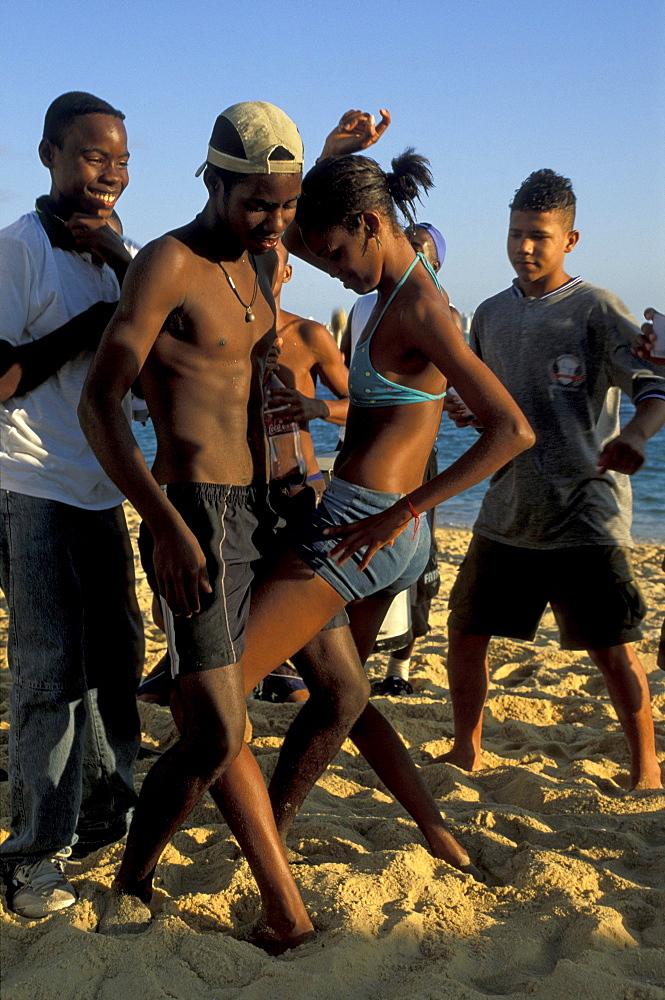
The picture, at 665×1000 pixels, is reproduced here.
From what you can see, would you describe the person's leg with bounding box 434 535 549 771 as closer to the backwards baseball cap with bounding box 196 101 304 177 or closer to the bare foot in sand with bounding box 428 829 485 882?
the bare foot in sand with bounding box 428 829 485 882

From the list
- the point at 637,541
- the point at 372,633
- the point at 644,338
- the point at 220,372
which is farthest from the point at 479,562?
the point at 637,541

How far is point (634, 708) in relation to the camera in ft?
12.3

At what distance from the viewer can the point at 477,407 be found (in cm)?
260

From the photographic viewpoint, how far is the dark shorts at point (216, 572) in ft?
7.97

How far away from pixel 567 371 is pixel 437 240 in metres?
1.47

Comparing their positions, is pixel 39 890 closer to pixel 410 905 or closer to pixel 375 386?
pixel 410 905

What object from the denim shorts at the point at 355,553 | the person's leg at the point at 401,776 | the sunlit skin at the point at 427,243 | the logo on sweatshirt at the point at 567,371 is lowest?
the person's leg at the point at 401,776

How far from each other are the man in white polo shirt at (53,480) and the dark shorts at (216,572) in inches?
13.6

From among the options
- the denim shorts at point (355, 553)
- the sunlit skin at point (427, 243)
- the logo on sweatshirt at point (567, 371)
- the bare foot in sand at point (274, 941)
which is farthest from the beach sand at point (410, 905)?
the sunlit skin at point (427, 243)

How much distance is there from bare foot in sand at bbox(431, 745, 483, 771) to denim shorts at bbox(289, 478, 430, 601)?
1545 mm

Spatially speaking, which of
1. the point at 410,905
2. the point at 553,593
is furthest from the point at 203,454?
the point at 553,593

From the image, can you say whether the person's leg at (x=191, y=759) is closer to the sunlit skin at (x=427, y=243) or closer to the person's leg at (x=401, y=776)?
the person's leg at (x=401, y=776)

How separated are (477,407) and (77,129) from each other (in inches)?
57.8

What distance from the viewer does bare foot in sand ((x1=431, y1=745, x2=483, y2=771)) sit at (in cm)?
399
